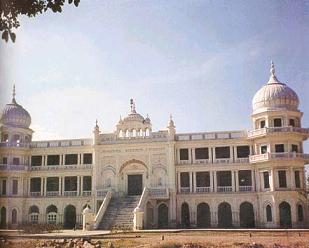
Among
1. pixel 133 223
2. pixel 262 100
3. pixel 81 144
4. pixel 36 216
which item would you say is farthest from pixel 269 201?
pixel 36 216

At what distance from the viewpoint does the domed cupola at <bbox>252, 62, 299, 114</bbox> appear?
29.5 m

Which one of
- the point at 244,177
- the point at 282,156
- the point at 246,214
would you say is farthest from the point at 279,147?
the point at 246,214

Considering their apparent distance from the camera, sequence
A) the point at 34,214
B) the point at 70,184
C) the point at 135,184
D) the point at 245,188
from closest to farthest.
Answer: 1. the point at 245,188
2. the point at 135,184
3. the point at 34,214
4. the point at 70,184

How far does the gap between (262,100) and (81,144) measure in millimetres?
12271

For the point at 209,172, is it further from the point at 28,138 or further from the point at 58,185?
the point at 28,138

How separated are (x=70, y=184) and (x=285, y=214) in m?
14.0

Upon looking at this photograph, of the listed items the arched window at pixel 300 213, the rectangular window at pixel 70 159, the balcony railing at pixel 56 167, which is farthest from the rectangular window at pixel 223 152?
the rectangular window at pixel 70 159

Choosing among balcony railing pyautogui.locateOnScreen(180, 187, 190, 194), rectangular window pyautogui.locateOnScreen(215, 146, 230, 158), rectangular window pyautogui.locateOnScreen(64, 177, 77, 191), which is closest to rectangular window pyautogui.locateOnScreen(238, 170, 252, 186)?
rectangular window pyautogui.locateOnScreen(215, 146, 230, 158)

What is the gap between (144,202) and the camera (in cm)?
2819

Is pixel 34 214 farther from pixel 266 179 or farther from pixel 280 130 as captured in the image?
pixel 280 130

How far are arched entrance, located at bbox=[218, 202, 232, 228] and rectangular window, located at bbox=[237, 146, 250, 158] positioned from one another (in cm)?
316

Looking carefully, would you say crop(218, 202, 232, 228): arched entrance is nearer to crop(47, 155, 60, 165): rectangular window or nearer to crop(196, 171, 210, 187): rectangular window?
crop(196, 171, 210, 187): rectangular window

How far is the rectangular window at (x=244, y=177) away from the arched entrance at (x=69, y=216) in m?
11.0

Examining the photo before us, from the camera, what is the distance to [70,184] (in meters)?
32.4
